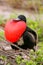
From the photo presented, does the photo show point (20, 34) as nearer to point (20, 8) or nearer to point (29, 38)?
point (29, 38)

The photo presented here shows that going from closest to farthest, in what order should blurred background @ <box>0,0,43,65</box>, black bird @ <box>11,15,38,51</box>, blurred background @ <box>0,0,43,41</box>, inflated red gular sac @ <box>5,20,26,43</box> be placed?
blurred background @ <box>0,0,43,65</box> → inflated red gular sac @ <box>5,20,26,43</box> → black bird @ <box>11,15,38,51</box> → blurred background @ <box>0,0,43,41</box>

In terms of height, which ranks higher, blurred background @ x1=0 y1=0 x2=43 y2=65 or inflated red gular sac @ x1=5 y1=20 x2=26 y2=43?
inflated red gular sac @ x1=5 y1=20 x2=26 y2=43

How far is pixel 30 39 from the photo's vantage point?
16.7 ft

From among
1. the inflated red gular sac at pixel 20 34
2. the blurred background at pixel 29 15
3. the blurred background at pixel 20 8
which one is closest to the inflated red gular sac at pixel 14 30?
the inflated red gular sac at pixel 20 34

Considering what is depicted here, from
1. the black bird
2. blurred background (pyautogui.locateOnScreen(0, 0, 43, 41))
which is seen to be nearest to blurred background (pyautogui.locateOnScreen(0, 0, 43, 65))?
blurred background (pyautogui.locateOnScreen(0, 0, 43, 41))

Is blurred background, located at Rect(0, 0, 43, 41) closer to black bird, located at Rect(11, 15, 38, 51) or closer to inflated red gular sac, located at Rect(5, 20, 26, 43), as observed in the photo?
black bird, located at Rect(11, 15, 38, 51)

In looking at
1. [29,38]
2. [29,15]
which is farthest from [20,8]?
[29,38]

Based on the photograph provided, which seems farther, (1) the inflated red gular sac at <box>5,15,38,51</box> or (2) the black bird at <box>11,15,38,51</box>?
(2) the black bird at <box>11,15,38,51</box>

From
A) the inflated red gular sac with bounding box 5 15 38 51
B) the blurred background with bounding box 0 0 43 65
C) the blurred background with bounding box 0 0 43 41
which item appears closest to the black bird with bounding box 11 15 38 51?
the inflated red gular sac with bounding box 5 15 38 51

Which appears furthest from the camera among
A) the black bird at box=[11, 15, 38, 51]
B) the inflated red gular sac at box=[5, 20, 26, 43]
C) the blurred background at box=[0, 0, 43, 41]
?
the blurred background at box=[0, 0, 43, 41]

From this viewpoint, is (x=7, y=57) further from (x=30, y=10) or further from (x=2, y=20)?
(x=30, y=10)

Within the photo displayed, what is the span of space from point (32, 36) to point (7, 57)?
659mm

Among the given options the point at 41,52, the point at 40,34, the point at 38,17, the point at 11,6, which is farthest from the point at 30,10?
the point at 41,52

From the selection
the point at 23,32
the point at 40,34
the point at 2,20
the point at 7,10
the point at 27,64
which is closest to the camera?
the point at 27,64
